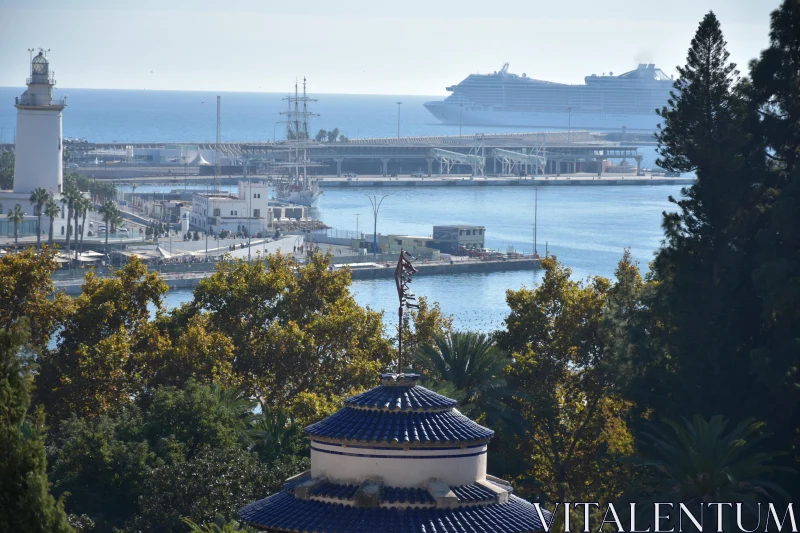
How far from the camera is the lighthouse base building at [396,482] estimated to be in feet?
30.0

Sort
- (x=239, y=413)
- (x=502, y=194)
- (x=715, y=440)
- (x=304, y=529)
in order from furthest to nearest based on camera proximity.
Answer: (x=502, y=194)
(x=239, y=413)
(x=715, y=440)
(x=304, y=529)

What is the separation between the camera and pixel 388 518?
909 cm

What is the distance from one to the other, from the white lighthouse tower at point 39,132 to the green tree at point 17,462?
52.7 meters

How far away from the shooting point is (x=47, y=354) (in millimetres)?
22422

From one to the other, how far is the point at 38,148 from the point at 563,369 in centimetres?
4213

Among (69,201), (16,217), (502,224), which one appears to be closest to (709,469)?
(69,201)

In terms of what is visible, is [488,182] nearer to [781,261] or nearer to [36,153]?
[36,153]

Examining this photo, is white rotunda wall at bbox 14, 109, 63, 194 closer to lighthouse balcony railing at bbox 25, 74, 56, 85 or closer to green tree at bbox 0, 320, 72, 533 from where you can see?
lighthouse balcony railing at bbox 25, 74, 56, 85

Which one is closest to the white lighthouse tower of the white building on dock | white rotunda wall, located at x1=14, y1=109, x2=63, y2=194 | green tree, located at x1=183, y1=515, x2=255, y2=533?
white rotunda wall, located at x1=14, y1=109, x2=63, y2=194

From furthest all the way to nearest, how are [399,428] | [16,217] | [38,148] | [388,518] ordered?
[38,148] → [16,217] → [399,428] → [388,518]

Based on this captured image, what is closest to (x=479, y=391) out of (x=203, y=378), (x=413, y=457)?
(x=203, y=378)

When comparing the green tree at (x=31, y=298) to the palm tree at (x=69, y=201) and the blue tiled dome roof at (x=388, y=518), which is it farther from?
the palm tree at (x=69, y=201)

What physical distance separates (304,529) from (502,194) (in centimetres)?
11169

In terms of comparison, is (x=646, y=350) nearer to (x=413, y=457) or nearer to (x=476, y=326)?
(x=413, y=457)
